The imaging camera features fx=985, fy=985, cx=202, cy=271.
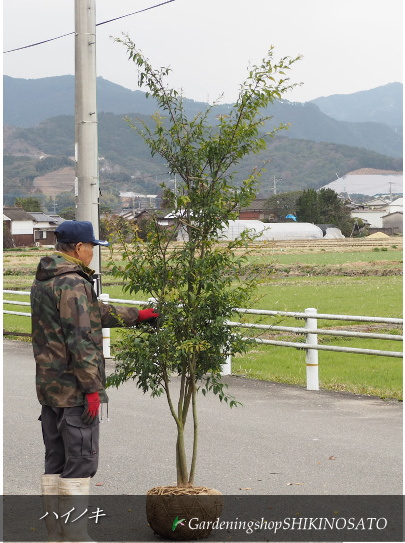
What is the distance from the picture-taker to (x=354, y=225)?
13638 cm

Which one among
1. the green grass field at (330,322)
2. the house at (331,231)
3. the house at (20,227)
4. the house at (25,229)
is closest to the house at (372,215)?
the house at (331,231)

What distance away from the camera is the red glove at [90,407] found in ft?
18.0

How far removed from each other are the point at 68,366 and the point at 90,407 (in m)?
0.27

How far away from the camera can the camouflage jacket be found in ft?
18.0

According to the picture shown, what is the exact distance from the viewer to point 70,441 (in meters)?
5.55

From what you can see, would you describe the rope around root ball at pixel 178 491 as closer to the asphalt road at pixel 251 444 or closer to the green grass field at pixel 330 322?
the green grass field at pixel 330 322

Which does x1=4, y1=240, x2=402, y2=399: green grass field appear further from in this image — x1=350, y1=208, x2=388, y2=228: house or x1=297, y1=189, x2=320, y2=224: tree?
x1=350, y1=208, x2=388, y2=228: house

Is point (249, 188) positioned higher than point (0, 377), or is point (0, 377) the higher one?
point (249, 188)

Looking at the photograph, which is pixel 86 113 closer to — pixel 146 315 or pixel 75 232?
pixel 146 315

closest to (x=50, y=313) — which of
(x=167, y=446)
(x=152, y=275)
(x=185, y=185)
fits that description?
(x=152, y=275)

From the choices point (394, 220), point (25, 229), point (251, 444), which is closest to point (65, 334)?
point (251, 444)

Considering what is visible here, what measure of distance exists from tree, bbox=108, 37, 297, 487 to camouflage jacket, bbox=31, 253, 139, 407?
705mm

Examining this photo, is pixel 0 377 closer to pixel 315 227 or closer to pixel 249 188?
pixel 249 188

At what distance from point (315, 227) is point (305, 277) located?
8280cm
